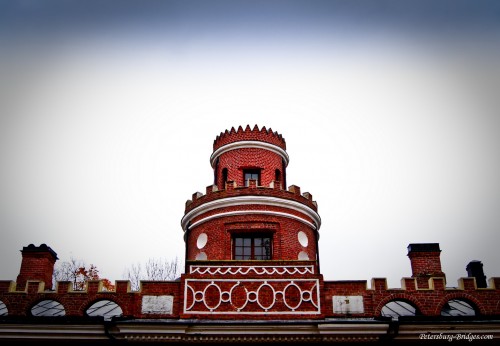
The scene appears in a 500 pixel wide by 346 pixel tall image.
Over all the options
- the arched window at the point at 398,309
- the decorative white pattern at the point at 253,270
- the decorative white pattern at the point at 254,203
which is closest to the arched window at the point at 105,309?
the decorative white pattern at the point at 253,270

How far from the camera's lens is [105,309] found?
60.7ft

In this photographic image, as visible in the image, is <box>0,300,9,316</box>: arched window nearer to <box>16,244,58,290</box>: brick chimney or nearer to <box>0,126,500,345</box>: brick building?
<box>0,126,500,345</box>: brick building

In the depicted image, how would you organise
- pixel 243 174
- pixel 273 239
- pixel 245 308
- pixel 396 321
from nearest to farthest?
1. pixel 396 321
2. pixel 245 308
3. pixel 273 239
4. pixel 243 174

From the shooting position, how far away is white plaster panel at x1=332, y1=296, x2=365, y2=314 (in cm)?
1823

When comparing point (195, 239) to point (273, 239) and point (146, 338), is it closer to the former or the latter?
point (273, 239)

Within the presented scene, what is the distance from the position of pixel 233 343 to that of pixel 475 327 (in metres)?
7.74

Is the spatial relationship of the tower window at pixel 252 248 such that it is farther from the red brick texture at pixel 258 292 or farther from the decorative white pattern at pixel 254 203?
the red brick texture at pixel 258 292

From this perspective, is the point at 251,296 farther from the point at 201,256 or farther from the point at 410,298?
the point at 410,298

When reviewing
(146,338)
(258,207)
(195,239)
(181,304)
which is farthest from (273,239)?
(146,338)

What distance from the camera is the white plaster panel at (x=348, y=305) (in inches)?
718

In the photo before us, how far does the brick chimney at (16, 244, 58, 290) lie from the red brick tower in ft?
19.1

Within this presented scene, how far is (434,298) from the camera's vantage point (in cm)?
1844

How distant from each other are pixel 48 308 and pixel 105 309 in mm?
2035

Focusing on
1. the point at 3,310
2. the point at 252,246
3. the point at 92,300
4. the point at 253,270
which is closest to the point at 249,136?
the point at 252,246
